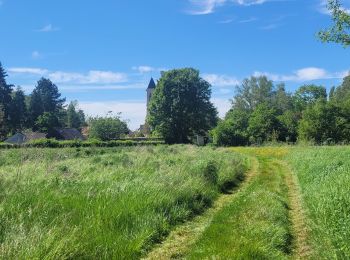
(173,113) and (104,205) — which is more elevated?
(173,113)

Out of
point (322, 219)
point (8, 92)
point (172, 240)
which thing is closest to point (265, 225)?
point (322, 219)

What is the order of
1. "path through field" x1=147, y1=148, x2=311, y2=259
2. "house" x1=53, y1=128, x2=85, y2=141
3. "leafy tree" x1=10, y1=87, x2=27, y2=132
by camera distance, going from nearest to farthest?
"path through field" x1=147, y1=148, x2=311, y2=259 → "leafy tree" x1=10, y1=87, x2=27, y2=132 → "house" x1=53, y1=128, x2=85, y2=141

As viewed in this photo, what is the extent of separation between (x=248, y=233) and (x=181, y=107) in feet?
229

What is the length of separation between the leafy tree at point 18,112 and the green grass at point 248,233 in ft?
246

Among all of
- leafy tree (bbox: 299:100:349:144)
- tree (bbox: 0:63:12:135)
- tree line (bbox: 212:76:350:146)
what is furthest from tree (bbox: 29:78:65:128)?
leafy tree (bbox: 299:100:349:144)

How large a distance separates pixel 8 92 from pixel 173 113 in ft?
106

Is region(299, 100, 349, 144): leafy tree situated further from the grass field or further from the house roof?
the grass field

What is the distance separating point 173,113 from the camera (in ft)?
254

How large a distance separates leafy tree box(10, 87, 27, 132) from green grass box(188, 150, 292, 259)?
75.1 meters

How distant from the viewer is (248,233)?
8.45m

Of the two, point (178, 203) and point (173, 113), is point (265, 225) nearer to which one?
point (178, 203)

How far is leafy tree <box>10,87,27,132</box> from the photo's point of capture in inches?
3145

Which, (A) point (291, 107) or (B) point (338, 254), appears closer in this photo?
(B) point (338, 254)

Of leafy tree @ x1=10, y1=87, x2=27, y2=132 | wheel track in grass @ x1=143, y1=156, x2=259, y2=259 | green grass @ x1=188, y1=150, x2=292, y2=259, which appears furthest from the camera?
leafy tree @ x1=10, y1=87, x2=27, y2=132
